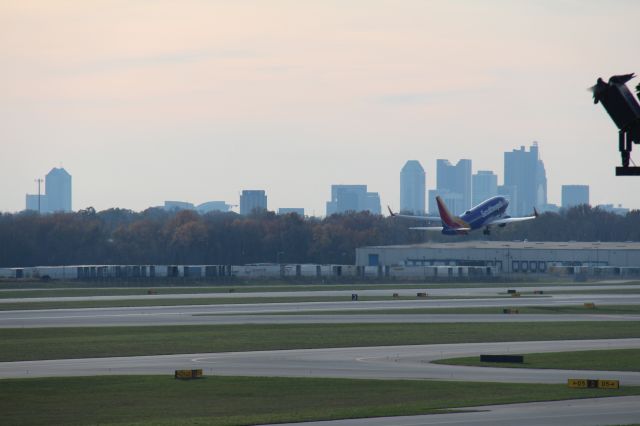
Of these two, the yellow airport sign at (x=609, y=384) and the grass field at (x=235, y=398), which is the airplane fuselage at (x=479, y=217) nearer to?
the grass field at (x=235, y=398)

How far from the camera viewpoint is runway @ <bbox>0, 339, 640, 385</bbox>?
53.8 metres

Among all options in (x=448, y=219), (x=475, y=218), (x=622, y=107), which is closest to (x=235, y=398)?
(x=622, y=107)

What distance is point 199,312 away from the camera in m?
102

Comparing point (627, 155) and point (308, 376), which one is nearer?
point (627, 155)

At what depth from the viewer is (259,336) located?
75750mm

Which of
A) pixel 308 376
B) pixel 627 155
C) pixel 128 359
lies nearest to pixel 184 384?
pixel 308 376

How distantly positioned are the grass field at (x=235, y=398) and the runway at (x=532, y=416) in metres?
1.30

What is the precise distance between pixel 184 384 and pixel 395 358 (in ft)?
46.0

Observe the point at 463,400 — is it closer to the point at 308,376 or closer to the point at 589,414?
the point at 589,414

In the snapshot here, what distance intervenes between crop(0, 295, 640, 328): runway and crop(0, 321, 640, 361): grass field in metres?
5.35

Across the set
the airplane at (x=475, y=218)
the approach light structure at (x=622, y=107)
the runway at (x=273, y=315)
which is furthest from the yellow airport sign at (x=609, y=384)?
the airplane at (x=475, y=218)

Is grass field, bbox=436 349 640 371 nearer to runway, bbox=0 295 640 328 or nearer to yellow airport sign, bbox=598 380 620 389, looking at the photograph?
yellow airport sign, bbox=598 380 620 389

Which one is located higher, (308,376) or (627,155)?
(627,155)

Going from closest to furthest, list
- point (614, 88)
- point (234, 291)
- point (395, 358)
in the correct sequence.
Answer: point (614, 88)
point (395, 358)
point (234, 291)
